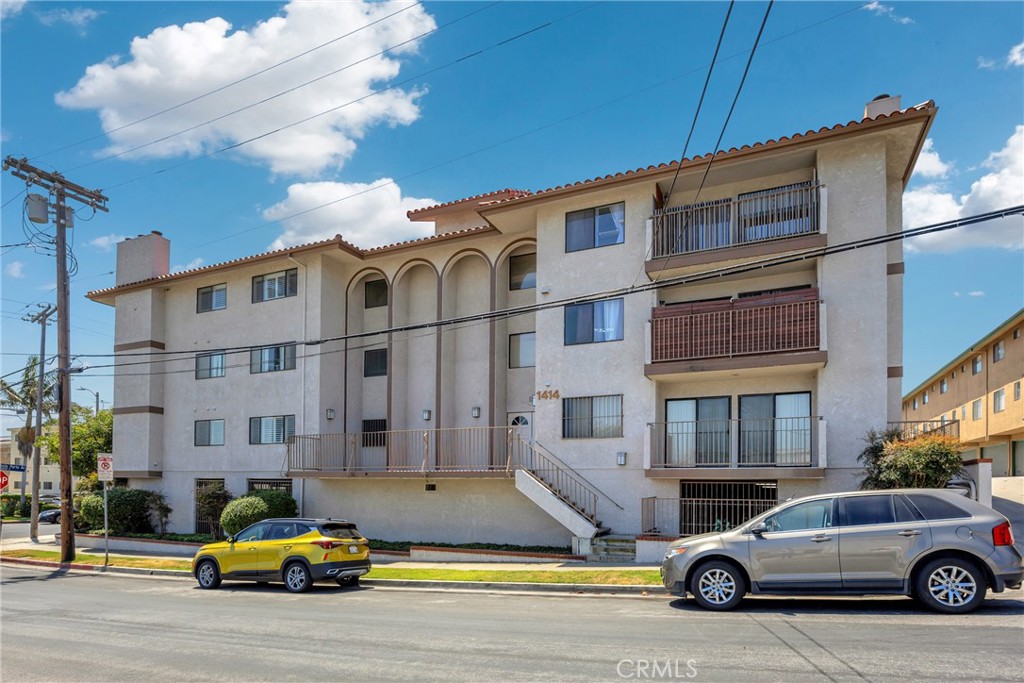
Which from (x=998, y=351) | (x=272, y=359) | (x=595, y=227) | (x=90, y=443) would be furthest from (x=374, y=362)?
(x=998, y=351)

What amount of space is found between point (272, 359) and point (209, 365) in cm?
315

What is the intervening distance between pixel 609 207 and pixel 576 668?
13686mm

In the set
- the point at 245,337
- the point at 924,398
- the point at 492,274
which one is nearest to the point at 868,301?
the point at 492,274

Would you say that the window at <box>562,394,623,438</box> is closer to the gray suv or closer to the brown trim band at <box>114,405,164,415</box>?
the gray suv

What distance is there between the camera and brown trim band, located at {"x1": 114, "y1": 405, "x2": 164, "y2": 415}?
27172 millimetres

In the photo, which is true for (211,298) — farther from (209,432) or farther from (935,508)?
(935,508)

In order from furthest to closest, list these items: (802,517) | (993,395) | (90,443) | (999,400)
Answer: (90,443) → (993,395) → (999,400) → (802,517)

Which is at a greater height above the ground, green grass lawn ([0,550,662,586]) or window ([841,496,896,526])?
window ([841,496,896,526])

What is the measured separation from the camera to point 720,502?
16984 millimetres

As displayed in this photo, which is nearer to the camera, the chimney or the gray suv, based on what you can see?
the gray suv

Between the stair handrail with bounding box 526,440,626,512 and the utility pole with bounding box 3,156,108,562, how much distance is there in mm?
13371

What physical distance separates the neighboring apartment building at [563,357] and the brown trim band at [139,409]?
84mm

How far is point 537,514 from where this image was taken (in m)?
19.8

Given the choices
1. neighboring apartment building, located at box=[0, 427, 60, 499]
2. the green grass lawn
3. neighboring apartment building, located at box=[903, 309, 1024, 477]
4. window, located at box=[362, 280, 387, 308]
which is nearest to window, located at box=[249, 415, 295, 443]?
window, located at box=[362, 280, 387, 308]
